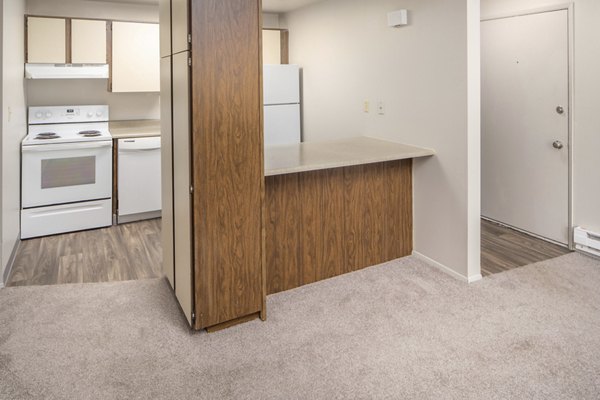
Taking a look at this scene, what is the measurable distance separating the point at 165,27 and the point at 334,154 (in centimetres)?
131

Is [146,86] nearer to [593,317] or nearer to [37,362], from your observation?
[37,362]

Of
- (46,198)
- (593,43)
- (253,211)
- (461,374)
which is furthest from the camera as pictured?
(46,198)

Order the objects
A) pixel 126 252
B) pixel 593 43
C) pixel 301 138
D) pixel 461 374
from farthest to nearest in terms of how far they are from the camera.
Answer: pixel 301 138 < pixel 126 252 < pixel 593 43 < pixel 461 374

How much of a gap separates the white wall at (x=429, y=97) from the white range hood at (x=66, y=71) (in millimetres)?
2346

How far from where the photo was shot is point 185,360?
211cm

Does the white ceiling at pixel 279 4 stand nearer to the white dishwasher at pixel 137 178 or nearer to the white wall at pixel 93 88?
the white wall at pixel 93 88

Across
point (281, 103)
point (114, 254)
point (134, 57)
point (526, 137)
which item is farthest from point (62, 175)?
point (526, 137)

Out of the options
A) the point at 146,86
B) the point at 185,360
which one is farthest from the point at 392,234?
the point at 146,86

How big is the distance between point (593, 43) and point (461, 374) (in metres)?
2.62

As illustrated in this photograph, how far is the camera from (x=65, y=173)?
402 cm

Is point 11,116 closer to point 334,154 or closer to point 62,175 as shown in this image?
point 62,175

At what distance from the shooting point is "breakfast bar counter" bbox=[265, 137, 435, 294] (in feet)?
9.21

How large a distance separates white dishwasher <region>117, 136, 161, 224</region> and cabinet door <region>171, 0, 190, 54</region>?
7.13 feet

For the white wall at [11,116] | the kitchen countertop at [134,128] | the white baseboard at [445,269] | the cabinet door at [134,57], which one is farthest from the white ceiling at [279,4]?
the white baseboard at [445,269]
